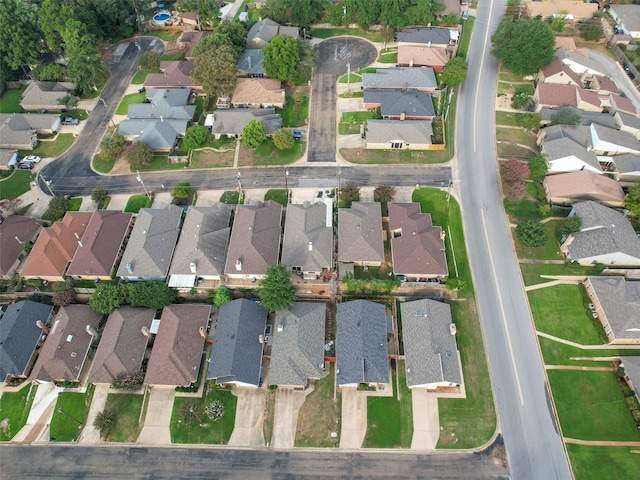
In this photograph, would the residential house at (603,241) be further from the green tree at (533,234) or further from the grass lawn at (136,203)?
the grass lawn at (136,203)

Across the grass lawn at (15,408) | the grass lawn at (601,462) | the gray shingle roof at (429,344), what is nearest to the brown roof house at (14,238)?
the grass lawn at (15,408)

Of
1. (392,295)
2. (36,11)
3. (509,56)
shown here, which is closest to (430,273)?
(392,295)

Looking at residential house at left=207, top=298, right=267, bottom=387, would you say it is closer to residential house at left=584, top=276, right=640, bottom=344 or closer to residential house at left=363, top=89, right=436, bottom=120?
residential house at left=584, top=276, right=640, bottom=344

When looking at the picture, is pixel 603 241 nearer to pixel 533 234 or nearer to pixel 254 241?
pixel 533 234

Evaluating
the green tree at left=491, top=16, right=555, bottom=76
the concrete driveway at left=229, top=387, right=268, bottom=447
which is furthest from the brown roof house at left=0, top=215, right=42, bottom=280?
the green tree at left=491, top=16, right=555, bottom=76

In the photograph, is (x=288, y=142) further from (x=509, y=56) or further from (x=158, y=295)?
(x=509, y=56)

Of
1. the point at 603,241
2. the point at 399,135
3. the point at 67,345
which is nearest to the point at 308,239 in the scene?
the point at 399,135
